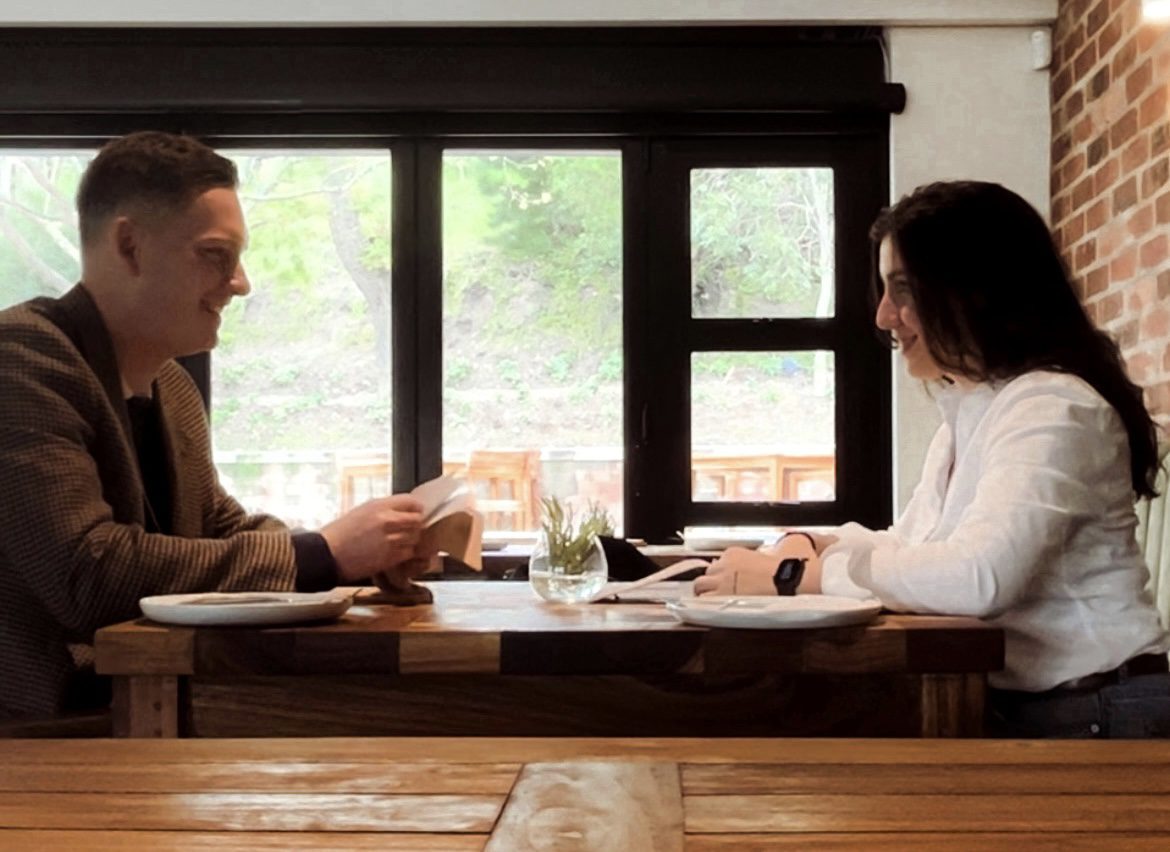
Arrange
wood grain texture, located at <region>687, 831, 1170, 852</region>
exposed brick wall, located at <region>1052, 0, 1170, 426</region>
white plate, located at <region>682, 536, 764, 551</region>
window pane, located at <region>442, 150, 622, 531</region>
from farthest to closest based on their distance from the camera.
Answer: window pane, located at <region>442, 150, 622, 531</region>
white plate, located at <region>682, 536, 764, 551</region>
exposed brick wall, located at <region>1052, 0, 1170, 426</region>
wood grain texture, located at <region>687, 831, 1170, 852</region>

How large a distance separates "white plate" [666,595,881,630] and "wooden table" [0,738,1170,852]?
17.6 inches

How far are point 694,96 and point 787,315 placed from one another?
809mm

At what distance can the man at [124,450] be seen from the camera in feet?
5.50

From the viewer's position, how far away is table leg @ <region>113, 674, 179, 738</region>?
4.99ft

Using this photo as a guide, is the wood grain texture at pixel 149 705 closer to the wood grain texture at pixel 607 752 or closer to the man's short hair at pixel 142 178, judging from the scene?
the wood grain texture at pixel 607 752

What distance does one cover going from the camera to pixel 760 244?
14.9 feet

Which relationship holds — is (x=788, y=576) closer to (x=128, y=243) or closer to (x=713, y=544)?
(x=128, y=243)

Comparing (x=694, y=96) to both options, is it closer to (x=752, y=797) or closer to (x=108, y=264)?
(x=108, y=264)

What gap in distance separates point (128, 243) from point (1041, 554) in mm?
1441

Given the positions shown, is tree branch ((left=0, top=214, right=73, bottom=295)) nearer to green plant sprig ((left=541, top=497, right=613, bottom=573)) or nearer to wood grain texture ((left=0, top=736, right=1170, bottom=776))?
green plant sprig ((left=541, top=497, right=613, bottom=573))

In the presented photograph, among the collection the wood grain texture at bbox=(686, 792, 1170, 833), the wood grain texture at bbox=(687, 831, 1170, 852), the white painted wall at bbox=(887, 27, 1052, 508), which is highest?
the white painted wall at bbox=(887, 27, 1052, 508)

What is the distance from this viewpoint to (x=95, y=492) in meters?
1.72

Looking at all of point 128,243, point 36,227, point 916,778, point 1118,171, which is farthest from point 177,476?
point 36,227

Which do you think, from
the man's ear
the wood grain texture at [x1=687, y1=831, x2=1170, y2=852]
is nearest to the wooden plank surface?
the wood grain texture at [x1=687, y1=831, x2=1170, y2=852]
